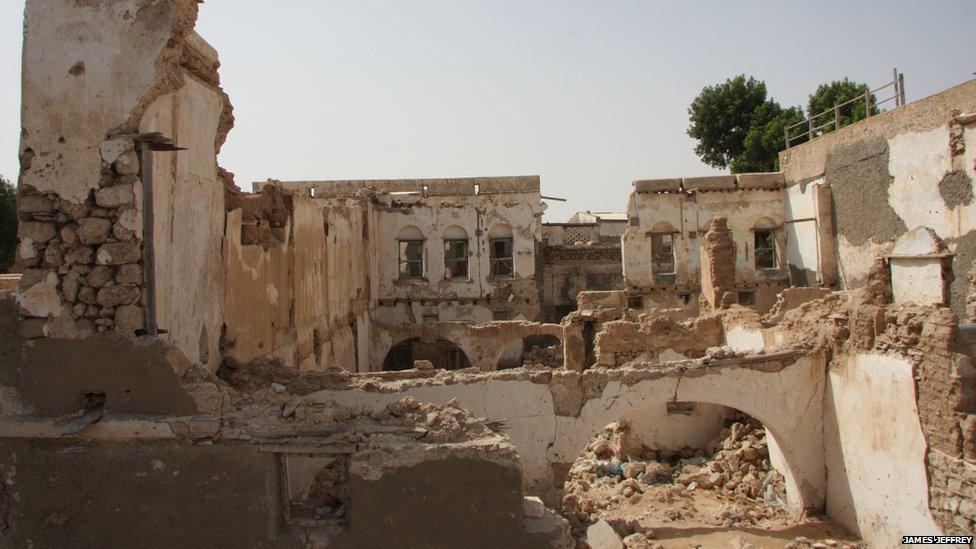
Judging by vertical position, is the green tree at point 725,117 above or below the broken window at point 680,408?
above

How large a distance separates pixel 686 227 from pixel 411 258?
849 cm

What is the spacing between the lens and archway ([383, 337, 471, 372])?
22.9m

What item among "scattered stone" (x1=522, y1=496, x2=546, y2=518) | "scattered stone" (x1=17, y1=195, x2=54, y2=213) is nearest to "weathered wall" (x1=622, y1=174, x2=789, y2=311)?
"scattered stone" (x1=522, y1=496, x2=546, y2=518)

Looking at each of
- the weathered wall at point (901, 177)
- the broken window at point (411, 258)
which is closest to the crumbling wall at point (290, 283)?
the broken window at point (411, 258)

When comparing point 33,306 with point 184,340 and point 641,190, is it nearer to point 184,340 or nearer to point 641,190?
point 184,340

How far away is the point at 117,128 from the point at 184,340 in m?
2.05

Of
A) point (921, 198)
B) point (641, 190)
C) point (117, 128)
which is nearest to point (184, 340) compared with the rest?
point (117, 128)

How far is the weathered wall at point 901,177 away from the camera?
51.2 feet

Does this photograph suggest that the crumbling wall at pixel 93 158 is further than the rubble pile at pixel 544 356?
No

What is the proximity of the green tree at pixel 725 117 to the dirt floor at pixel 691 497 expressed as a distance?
23242 millimetres

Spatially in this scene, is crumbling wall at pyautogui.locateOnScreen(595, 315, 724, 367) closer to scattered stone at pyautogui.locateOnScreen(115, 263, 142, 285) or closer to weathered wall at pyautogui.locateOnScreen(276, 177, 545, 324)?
scattered stone at pyautogui.locateOnScreen(115, 263, 142, 285)

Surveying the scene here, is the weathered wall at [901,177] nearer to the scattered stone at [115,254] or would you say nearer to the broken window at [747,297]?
the broken window at [747,297]

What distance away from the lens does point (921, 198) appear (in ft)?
55.8

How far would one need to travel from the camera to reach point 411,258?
961 inches
